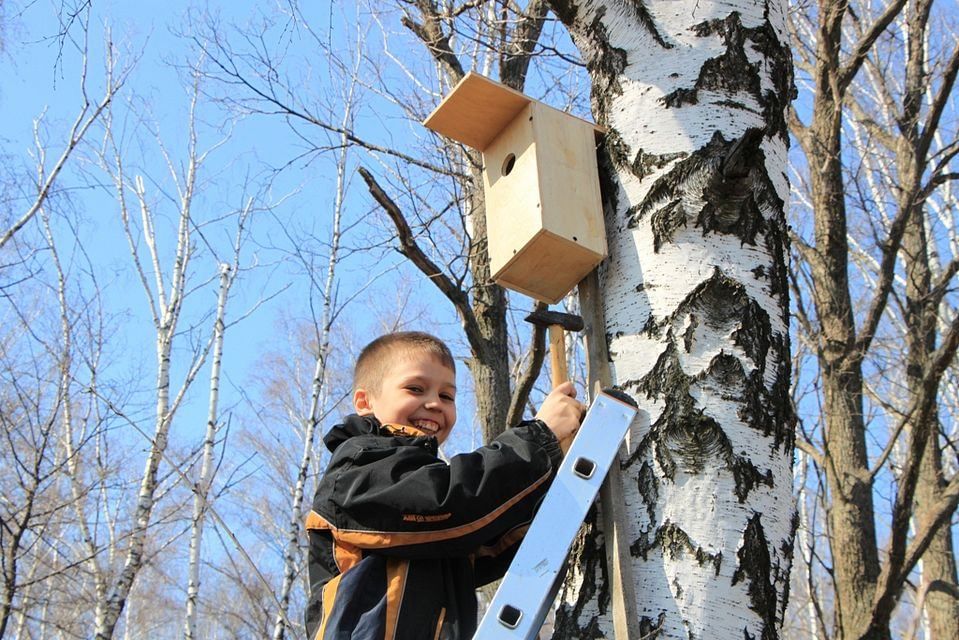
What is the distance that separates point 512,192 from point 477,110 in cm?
25

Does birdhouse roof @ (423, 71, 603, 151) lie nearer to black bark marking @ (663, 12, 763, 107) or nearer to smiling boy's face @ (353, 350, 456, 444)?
black bark marking @ (663, 12, 763, 107)

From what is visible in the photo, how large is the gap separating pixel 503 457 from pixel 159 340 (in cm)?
864

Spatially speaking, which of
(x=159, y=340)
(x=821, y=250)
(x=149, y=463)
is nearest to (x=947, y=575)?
(x=821, y=250)

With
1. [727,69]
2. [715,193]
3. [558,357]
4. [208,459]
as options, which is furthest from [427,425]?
[208,459]

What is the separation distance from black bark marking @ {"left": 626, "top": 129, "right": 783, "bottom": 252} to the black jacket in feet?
1.71

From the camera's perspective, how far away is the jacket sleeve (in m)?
1.91

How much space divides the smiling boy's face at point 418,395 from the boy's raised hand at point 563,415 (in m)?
0.39

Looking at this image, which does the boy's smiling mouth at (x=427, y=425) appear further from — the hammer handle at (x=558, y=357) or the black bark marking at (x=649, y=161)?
the black bark marking at (x=649, y=161)

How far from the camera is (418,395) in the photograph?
2391mm

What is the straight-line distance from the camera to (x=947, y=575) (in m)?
6.52

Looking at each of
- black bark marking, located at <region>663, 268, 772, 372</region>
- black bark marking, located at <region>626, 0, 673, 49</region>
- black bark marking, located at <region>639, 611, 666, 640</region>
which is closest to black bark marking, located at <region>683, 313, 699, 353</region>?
black bark marking, located at <region>663, 268, 772, 372</region>

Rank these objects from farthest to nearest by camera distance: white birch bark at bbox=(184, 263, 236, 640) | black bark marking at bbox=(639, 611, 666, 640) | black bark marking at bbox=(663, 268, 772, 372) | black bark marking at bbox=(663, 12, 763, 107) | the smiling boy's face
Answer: white birch bark at bbox=(184, 263, 236, 640)
the smiling boy's face
black bark marking at bbox=(663, 12, 763, 107)
black bark marking at bbox=(663, 268, 772, 372)
black bark marking at bbox=(639, 611, 666, 640)

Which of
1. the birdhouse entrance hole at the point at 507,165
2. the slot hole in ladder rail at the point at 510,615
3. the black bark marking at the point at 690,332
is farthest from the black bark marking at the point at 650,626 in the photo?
the birdhouse entrance hole at the point at 507,165

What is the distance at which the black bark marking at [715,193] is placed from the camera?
1.94m
